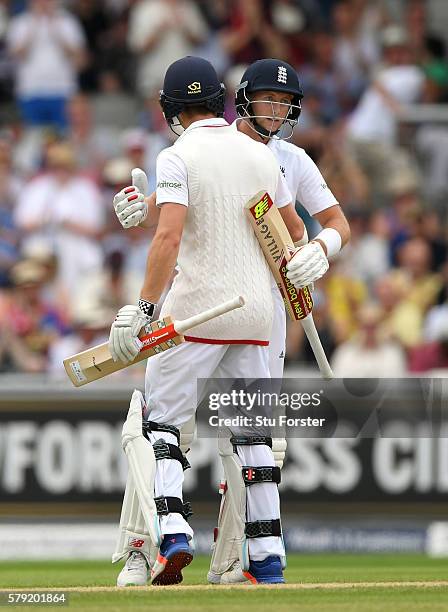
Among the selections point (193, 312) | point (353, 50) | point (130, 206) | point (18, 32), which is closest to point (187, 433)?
point (193, 312)

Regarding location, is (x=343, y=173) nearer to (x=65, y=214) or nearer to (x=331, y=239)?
(x=65, y=214)

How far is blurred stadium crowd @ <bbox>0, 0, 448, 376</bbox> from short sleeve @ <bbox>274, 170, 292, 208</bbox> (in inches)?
200

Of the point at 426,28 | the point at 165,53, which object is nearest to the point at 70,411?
the point at 165,53

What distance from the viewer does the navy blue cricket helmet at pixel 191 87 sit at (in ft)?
24.9

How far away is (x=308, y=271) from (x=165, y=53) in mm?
9383

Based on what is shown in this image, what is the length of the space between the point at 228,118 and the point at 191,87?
288 inches

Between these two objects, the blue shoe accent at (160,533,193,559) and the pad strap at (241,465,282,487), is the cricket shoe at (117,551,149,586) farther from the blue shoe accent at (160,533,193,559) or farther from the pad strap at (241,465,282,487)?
the pad strap at (241,465,282,487)

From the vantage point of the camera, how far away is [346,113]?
16.4 metres

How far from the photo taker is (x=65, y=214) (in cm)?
1471

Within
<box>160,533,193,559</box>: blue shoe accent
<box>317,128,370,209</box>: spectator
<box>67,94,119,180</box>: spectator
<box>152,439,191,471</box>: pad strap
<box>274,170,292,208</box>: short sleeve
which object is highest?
<box>67,94,119,180</box>: spectator

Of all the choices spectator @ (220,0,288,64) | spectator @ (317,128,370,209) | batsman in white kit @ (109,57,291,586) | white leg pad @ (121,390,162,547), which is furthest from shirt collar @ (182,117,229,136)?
spectator @ (220,0,288,64)

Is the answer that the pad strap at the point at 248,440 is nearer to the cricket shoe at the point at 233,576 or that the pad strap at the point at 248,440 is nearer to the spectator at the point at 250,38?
the cricket shoe at the point at 233,576

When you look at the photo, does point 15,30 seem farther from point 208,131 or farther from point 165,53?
point 208,131

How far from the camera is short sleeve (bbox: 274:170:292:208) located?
7.77 meters
